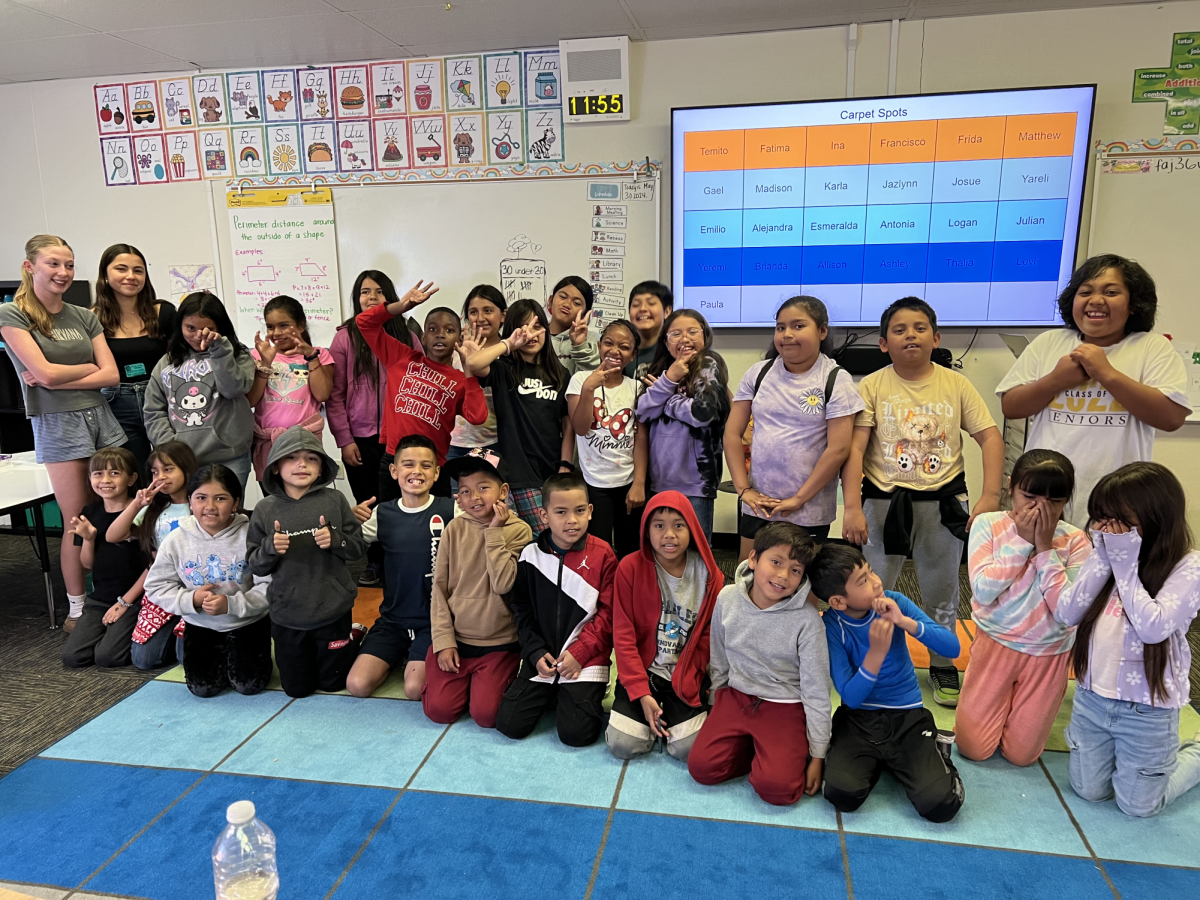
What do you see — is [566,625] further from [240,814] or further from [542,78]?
[542,78]

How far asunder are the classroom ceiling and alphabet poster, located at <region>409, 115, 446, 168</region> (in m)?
0.34

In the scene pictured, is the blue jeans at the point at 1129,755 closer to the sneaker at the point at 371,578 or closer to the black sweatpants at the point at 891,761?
the black sweatpants at the point at 891,761

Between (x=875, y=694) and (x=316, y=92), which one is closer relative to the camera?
(x=875, y=694)

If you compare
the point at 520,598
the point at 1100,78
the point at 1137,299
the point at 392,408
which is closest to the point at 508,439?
the point at 392,408

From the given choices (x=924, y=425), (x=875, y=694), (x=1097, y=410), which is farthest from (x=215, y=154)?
(x=1097, y=410)

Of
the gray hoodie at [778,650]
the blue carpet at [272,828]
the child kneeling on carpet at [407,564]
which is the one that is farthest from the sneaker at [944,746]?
the child kneeling on carpet at [407,564]

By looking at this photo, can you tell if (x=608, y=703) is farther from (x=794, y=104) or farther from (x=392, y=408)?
(x=794, y=104)

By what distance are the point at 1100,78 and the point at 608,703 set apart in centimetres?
360

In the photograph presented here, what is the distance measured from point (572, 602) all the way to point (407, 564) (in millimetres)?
663

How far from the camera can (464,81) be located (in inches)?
156

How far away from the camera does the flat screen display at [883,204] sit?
3.49 meters

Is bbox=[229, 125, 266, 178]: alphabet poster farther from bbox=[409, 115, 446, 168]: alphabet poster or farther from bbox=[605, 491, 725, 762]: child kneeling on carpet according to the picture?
bbox=[605, 491, 725, 762]: child kneeling on carpet

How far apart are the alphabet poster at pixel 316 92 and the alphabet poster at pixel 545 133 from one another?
1.18 metres

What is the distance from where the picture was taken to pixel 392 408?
2861mm
